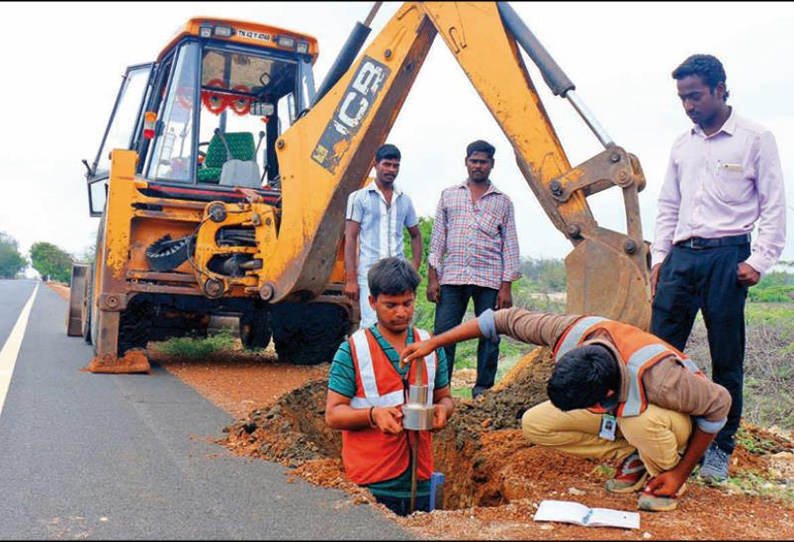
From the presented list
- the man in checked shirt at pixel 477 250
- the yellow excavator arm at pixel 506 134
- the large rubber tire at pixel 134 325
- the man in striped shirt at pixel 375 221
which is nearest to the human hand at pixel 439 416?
the yellow excavator arm at pixel 506 134

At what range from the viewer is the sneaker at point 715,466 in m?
4.00

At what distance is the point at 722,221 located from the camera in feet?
13.5

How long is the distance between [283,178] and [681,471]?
4686 mm

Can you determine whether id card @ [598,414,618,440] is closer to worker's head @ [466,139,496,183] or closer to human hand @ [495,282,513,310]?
human hand @ [495,282,513,310]

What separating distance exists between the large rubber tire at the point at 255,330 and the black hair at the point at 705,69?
607 cm

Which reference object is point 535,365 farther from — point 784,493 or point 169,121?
point 169,121

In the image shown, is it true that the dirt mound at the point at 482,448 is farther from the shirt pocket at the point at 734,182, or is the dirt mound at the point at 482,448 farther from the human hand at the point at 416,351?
the shirt pocket at the point at 734,182

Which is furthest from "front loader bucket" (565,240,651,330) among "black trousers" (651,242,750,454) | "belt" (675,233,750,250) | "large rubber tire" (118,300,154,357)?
"large rubber tire" (118,300,154,357)

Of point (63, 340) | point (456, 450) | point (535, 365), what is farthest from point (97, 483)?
point (63, 340)

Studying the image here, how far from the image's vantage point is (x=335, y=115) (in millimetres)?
6805

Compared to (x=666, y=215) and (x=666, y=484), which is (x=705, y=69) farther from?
(x=666, y=484)

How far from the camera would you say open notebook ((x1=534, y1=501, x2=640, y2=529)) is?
10.4ft

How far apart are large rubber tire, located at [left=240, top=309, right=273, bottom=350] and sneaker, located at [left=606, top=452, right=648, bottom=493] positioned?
5912mm

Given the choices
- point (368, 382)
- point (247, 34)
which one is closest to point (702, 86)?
point (368, 382)
